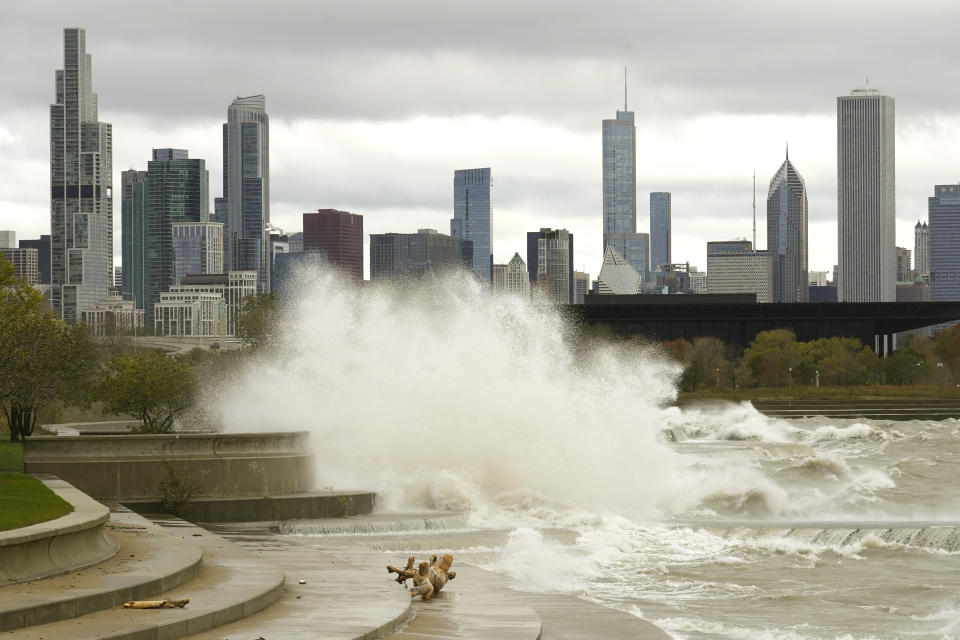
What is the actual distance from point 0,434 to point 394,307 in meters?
13.2

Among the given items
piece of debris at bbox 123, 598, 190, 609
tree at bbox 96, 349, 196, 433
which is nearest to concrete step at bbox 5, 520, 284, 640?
piece of debris at bbox 123, 598, 190, 609

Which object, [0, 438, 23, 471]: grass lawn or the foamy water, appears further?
[0, 438, 23, 471]: grass lawn

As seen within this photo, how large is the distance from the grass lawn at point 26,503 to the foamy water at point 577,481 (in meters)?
7.84

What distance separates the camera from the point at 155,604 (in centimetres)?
1410

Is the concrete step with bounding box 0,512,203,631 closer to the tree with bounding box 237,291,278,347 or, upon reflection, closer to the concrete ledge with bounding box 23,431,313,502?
the concrete ledge with bounding box 23,431,313,502

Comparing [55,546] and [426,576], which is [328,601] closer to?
[426,576]

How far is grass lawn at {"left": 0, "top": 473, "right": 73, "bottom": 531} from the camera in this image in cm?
1602

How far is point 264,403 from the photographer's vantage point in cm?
3628

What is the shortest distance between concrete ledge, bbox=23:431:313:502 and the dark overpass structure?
11879cm

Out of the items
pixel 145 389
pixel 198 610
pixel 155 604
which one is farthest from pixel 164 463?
pixel 198 610

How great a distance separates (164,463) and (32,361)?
12.6 feet

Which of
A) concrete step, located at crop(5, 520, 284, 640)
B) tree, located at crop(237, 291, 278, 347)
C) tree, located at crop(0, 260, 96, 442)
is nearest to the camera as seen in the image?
concrete step, located at crop(5, 520, 284, 640)

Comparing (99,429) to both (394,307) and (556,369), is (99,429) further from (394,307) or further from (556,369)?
(556,369)

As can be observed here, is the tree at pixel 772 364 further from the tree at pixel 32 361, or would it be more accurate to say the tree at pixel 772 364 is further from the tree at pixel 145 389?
the tree at pixel 145 389
